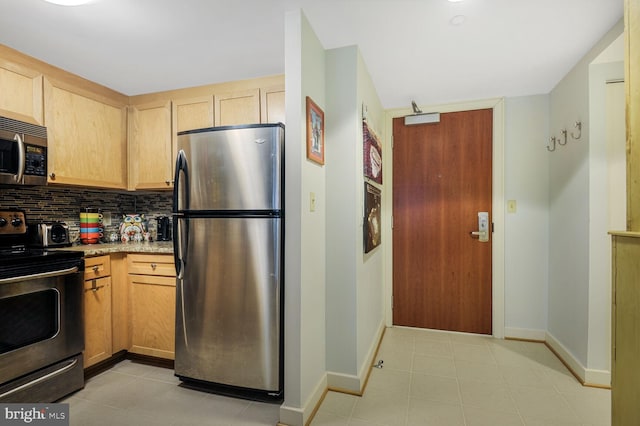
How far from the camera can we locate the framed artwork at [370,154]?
7.48 feet

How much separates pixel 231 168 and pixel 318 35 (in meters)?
0.97

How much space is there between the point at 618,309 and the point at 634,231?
0.33 meters

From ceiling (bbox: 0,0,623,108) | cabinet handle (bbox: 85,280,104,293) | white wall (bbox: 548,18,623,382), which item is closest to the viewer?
ceiling (bbox: 0,0,623,108)

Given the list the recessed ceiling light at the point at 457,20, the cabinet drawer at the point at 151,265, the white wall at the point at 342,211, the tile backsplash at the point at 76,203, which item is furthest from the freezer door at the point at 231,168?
the tile backsplash at the point at 76,203

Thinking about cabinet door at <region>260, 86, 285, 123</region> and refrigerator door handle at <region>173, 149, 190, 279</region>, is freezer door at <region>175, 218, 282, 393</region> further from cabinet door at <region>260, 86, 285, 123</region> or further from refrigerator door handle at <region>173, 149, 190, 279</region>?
cabinet door at <region>260, 86, 285, 123</region>

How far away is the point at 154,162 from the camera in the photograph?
2.83m

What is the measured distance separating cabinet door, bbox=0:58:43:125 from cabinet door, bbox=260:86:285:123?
5.04ft

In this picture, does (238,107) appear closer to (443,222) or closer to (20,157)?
(20,157)

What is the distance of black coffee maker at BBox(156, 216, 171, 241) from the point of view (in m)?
3.03

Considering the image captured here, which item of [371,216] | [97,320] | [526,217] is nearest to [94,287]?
[97,320]

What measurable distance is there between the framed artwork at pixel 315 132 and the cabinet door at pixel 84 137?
6.28 feet

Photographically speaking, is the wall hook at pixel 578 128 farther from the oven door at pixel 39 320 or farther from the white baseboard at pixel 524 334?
the oven door at pixel 39 320

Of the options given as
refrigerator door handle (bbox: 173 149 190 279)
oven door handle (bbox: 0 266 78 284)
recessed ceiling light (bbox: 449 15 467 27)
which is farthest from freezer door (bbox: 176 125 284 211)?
recessed ceiling light (bbox: 449 15 467 27)

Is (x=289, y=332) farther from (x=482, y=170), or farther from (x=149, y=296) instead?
(x=482, y=170)
